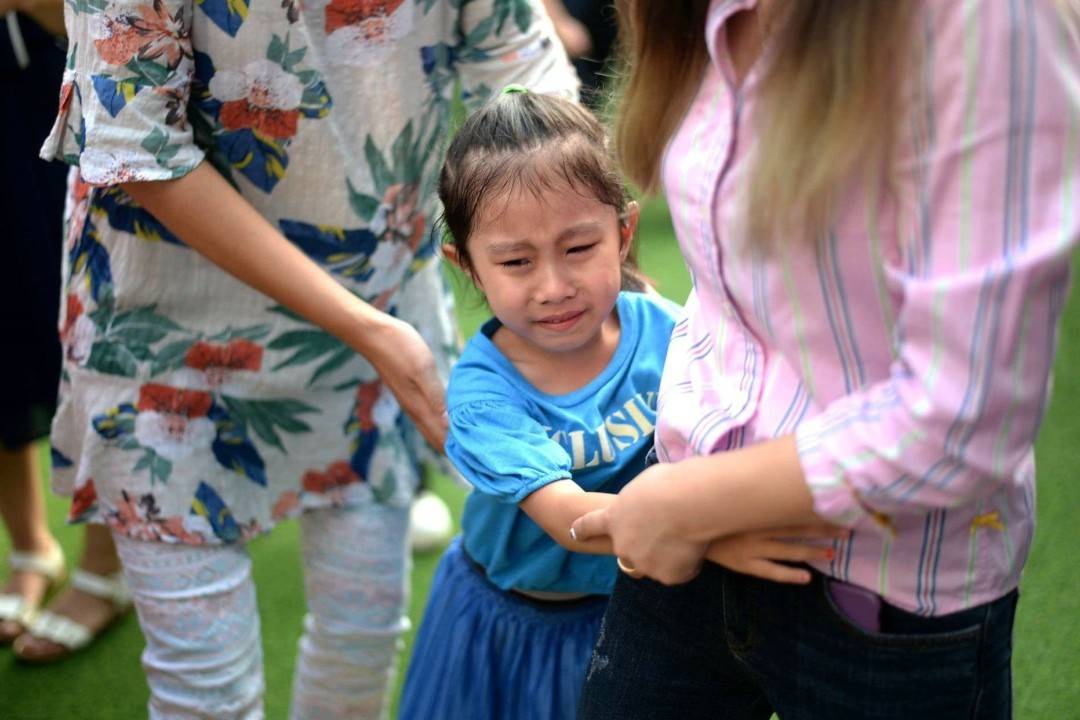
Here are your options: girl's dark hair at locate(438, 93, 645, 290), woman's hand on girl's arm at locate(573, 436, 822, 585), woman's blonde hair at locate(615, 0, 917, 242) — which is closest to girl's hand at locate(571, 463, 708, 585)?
woman's hand on girl's arm at locate(573, 436, 822, 585)

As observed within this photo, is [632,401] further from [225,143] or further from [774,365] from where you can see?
[225,143]

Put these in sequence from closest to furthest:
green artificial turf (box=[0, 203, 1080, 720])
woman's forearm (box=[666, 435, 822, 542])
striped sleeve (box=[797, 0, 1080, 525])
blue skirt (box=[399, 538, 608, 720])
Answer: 1. striped sleeve (box=[797, 0, 1080, 525])
2. woman's forearm (box=[666, 435, 822, 542])
3. blue skirt (box=[399, 538, 608, 720])
4. green artificial turf (box=[0, 203, 1080, 720])

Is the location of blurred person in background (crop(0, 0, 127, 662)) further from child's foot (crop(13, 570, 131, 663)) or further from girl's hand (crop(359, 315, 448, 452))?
girl's hand (crop(359, 315, 448, 452))

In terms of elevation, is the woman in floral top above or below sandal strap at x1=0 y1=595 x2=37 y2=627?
above

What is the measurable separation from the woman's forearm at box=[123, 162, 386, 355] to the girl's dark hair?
0.56 ft

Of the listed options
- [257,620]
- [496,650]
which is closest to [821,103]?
[496,650]

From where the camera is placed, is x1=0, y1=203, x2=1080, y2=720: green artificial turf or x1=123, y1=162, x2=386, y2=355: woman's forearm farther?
x1=0, y1=203, x2=1080, y2=720: green artificial turf

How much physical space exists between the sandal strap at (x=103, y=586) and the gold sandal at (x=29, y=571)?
10 cm

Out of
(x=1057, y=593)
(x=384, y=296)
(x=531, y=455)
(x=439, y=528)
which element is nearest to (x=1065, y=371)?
(x=1057, y=593)

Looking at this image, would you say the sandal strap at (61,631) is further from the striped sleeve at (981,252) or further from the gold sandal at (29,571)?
the striped sleeve at (981,252)

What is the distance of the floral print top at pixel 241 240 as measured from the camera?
Answer: 60.8 inches

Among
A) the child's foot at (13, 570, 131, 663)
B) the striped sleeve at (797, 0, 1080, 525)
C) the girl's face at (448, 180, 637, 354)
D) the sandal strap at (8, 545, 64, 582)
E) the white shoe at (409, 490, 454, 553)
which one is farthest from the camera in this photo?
the white shoe at (409, 490, 454, 553)

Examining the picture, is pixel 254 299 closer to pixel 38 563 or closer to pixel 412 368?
pixel 412 368

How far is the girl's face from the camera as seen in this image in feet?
4.41
